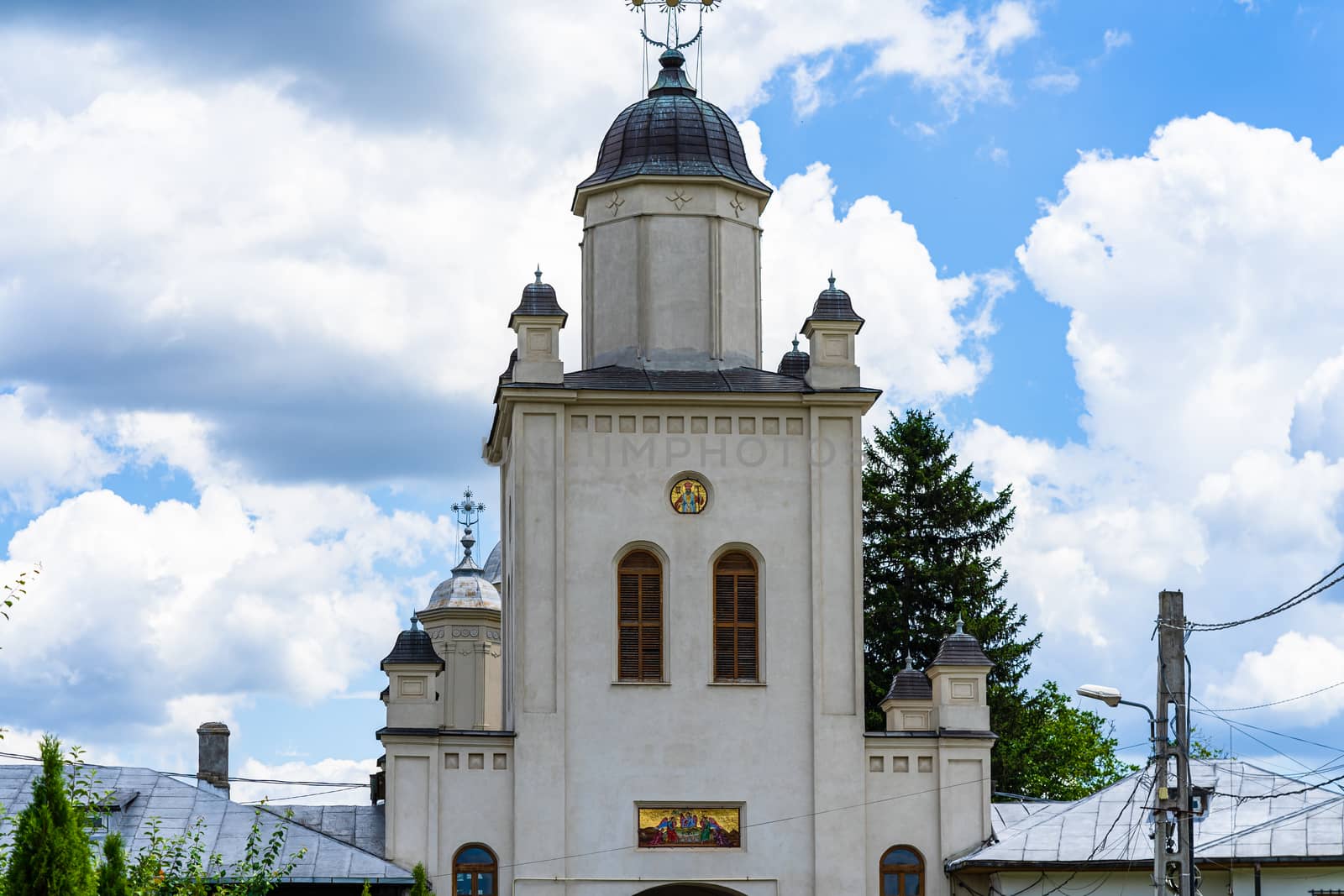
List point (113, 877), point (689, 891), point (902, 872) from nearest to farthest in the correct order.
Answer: point (113, 877)
point (689, 891)
point (902, 872)

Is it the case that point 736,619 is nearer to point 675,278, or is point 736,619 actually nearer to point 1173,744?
point 675,278

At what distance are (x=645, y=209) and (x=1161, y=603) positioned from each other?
46.1ft

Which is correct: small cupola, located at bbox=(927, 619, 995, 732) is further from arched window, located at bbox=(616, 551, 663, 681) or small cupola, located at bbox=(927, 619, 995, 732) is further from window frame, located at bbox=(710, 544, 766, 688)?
arched window, located at bbox=(616, 551, 663, 681)

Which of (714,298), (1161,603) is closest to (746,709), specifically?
(714,298)

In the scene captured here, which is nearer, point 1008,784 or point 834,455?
point 834,455

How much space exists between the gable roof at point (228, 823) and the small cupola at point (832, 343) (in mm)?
9904

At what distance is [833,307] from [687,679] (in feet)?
21.3

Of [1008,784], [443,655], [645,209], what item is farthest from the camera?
[443,655]

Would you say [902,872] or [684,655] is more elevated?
[684,655]

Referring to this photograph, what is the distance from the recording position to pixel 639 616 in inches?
1415

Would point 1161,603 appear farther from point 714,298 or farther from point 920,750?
point 714,298

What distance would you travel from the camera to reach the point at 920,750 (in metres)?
35.8

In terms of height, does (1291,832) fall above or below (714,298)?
below

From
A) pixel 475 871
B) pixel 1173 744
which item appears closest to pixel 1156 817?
pixel 1173 744
